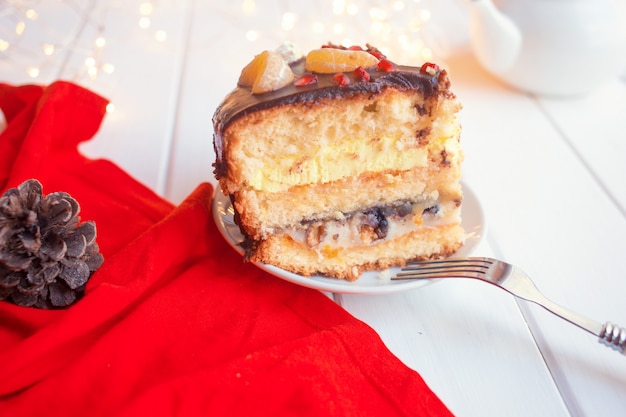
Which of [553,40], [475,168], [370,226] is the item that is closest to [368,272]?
[370,226]

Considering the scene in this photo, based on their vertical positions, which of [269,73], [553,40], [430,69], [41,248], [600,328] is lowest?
[41,248]

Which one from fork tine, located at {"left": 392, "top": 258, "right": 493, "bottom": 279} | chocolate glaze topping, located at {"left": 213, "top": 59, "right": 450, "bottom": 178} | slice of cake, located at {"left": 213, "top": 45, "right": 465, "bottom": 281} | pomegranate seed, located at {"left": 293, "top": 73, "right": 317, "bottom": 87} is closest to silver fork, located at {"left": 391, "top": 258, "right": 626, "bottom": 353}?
fork tine, located at {"left": 392, "top": 258, "right": 493, "bottom": 279}

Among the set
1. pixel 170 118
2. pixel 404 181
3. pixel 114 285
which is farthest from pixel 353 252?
pixel 170 118

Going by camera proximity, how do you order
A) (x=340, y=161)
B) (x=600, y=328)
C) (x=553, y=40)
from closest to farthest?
(x=600, y=328), (x=340, y=161), (x=553, y=40)

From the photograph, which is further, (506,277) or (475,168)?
(475,168)

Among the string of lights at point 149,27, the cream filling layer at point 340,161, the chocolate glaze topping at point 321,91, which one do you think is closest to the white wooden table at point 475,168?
the string of lights at point 149,27

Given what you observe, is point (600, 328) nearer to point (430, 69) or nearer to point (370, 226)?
point (370, 226)

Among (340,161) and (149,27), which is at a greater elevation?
(340,161)
